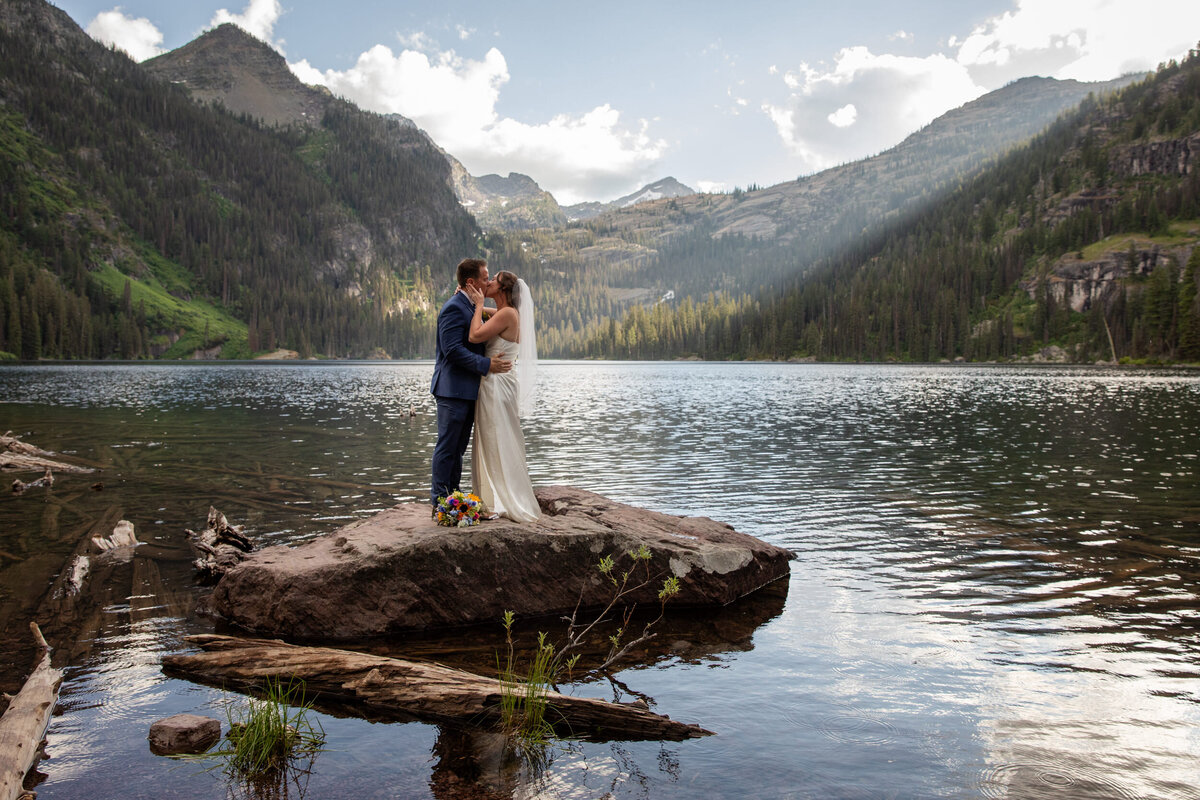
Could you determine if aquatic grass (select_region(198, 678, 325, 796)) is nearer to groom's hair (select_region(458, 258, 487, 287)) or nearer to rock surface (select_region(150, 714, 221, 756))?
rock surface (select_region(150, 714, 221, 756))

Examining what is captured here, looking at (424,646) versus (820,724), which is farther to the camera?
(424,646)

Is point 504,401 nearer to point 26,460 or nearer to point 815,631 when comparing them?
point 815,631

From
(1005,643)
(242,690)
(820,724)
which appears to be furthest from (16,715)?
(1005,643)

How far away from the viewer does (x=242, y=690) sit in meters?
7.24

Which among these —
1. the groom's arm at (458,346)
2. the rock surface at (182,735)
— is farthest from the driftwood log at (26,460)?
the rock surface at (182,735)

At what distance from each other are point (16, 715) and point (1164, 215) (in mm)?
246953

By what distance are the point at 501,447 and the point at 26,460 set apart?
20180 mm

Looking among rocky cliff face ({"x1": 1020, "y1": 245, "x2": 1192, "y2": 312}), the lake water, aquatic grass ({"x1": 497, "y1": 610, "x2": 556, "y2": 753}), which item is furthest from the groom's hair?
rocky cliff face ({"x1": 1020, "y1": 245, "x2": 1192, "y2": 312})

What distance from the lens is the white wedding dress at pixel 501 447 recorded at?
413 inches

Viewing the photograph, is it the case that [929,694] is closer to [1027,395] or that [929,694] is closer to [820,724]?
[820,724]

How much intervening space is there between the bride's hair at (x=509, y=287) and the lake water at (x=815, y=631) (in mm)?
4953

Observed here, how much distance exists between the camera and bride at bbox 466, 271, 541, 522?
1034cm

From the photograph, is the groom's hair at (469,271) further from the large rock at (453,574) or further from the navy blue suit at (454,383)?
the large rock at (453,574)

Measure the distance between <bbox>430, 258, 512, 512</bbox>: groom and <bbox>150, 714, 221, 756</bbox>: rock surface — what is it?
4635mm
